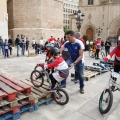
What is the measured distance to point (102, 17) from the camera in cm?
3441

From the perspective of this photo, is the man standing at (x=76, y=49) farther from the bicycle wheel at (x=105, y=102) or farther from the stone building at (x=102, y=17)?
the stone building at (x=102, y=17)

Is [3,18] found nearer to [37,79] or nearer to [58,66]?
[37,79]

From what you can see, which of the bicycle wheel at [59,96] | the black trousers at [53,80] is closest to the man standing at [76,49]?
the black trousers at [53,80]

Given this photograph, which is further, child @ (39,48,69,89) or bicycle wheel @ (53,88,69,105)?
bicycle wheel @ (53,88,69,105)

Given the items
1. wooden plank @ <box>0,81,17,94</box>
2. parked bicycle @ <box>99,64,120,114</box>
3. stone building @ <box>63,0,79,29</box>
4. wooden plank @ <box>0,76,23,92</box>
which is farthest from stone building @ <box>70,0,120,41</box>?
stone building @ <box>63,0,79,29</box>

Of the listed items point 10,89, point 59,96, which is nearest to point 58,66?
point 59,96

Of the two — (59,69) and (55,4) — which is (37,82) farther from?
(55,4)

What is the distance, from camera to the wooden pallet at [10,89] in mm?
3472

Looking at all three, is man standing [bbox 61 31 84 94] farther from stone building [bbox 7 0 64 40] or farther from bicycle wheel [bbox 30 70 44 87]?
stone building [bbox 7 0 64 40]

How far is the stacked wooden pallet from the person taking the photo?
344cm

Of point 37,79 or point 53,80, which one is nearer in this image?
point 53,80

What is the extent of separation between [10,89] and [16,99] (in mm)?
306

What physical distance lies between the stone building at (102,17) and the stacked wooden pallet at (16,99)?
31.9 meters

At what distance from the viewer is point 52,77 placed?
4.38m
